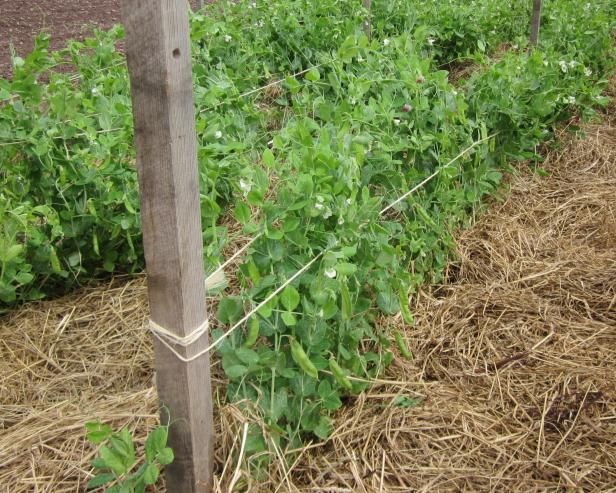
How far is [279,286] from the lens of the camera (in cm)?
170

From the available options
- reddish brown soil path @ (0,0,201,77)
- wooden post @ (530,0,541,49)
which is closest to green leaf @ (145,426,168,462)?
wooden post @ (530,0,541,49)

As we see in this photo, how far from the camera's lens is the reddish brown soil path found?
20.3ft

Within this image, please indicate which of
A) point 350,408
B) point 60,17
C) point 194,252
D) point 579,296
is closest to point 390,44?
point 579,296

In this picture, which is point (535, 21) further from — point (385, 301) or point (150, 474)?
point (150, 474)

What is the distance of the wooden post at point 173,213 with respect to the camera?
1.19 metres

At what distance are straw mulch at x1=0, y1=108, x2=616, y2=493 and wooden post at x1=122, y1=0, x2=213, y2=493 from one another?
152mm

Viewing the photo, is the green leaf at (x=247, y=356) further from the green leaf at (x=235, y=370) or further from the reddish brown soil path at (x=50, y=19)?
the reddish brown soil path at (x=50, y=19)

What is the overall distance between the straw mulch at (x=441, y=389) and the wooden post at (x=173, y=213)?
0.50ft

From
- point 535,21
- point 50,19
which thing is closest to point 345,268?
point 535,21

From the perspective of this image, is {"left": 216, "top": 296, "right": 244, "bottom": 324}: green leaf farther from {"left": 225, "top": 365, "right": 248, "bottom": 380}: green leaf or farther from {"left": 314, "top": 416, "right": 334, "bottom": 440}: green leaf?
{"left": 314, "top": 416, "right": 334, "bottom": 440}: green leaf

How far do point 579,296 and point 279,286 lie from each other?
1.35 meters

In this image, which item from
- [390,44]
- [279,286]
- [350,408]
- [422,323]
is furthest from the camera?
[390,44]

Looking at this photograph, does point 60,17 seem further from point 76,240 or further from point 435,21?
point 76,240

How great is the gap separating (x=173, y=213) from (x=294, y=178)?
663 mm
